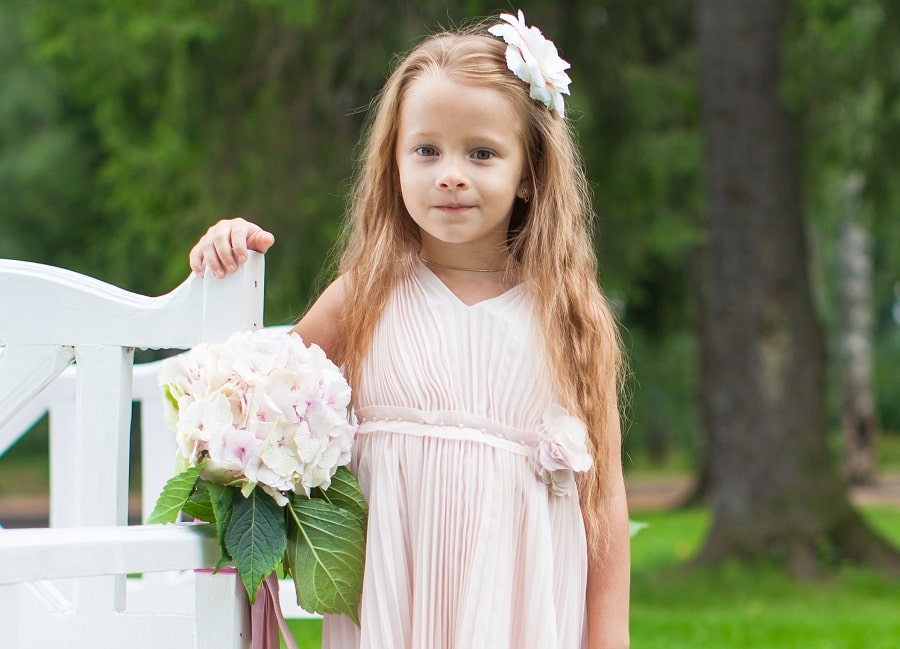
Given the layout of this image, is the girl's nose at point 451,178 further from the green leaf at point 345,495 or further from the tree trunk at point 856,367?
the tree trunk at point 856,367

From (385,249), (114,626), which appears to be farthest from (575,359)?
(114,626)

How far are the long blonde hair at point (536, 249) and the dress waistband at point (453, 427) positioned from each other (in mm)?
109

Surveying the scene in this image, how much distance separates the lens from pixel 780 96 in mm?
7348

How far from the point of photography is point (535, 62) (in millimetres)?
2295

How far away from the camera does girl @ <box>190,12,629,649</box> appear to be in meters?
2.11

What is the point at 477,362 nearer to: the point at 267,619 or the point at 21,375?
the point at 267,619

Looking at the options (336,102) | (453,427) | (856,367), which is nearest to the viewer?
(453,427)

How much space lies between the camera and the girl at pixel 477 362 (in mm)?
2113

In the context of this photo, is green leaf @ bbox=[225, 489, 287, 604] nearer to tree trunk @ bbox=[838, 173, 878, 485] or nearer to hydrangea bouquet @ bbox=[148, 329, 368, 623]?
hydrangea bouquet @ bbox=[148, 329, 368, 623]

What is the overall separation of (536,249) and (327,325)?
0.44 meters

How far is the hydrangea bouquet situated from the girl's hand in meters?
0.14

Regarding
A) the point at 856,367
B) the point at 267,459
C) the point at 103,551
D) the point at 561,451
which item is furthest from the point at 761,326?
the point at 856,367

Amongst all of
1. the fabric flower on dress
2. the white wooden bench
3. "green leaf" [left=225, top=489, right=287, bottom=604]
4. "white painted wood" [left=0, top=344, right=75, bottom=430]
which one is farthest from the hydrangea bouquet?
the fabric flower on dress

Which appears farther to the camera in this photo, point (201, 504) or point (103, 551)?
point (201, 504)
